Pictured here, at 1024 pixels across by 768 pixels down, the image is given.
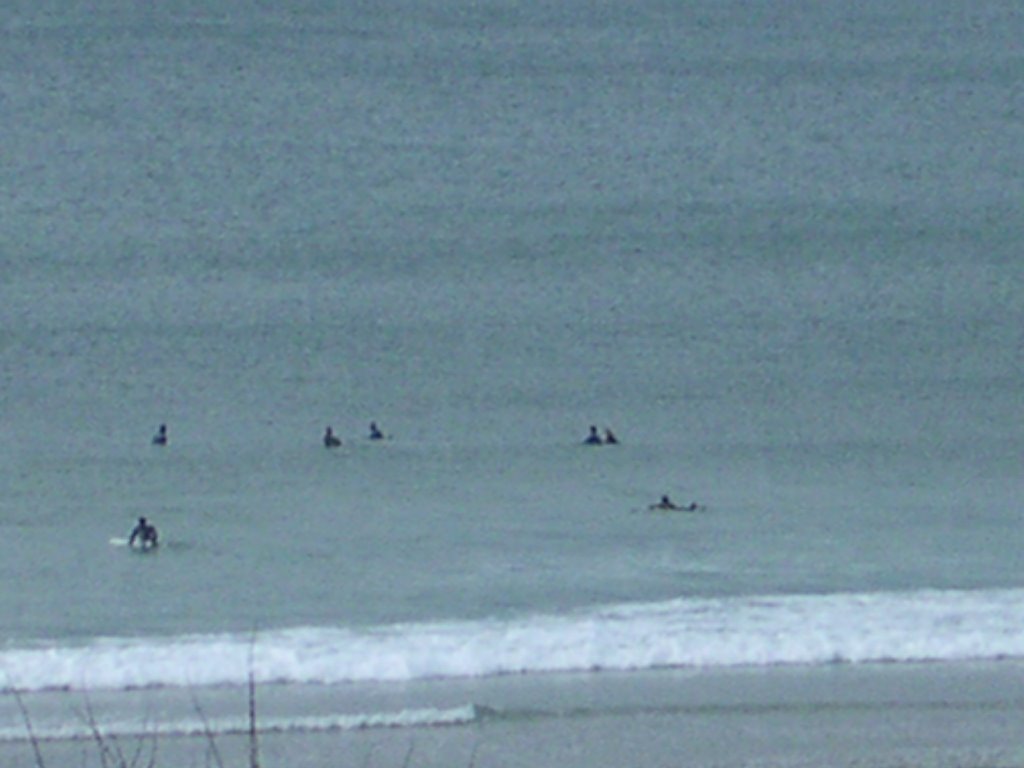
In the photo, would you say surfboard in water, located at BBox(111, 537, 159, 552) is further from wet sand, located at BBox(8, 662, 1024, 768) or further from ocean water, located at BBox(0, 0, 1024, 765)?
wet sand, located at BBox(8, 662, 1024, 768)

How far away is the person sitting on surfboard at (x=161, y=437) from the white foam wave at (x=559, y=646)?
10.6 meters

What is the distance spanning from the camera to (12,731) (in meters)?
13.3

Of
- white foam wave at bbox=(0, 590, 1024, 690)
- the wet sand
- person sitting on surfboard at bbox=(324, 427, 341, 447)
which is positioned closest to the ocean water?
white foam wave at bbox=(0, 590, 1024, 690)

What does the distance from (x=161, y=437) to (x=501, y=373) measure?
5.77 m

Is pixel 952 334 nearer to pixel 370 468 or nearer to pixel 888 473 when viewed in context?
pixel 888 473

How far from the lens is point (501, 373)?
32188mm

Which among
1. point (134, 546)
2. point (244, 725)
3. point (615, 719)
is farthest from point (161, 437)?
point (615, 719)

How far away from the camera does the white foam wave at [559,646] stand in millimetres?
15266

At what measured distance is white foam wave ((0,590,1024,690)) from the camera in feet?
50.1

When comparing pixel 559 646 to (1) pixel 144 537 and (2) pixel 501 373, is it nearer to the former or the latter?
(1) pixel 144 537

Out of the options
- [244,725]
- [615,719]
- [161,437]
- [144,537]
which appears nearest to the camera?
[244,725]

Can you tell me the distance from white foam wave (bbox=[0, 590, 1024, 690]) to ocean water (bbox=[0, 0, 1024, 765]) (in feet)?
0.15

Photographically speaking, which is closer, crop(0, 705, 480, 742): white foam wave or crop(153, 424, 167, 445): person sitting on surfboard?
crop(0, 705, 480, 742): white foam wave

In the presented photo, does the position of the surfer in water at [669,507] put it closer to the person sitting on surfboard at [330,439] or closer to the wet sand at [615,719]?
the person sitting on surfboard at [330,439]
